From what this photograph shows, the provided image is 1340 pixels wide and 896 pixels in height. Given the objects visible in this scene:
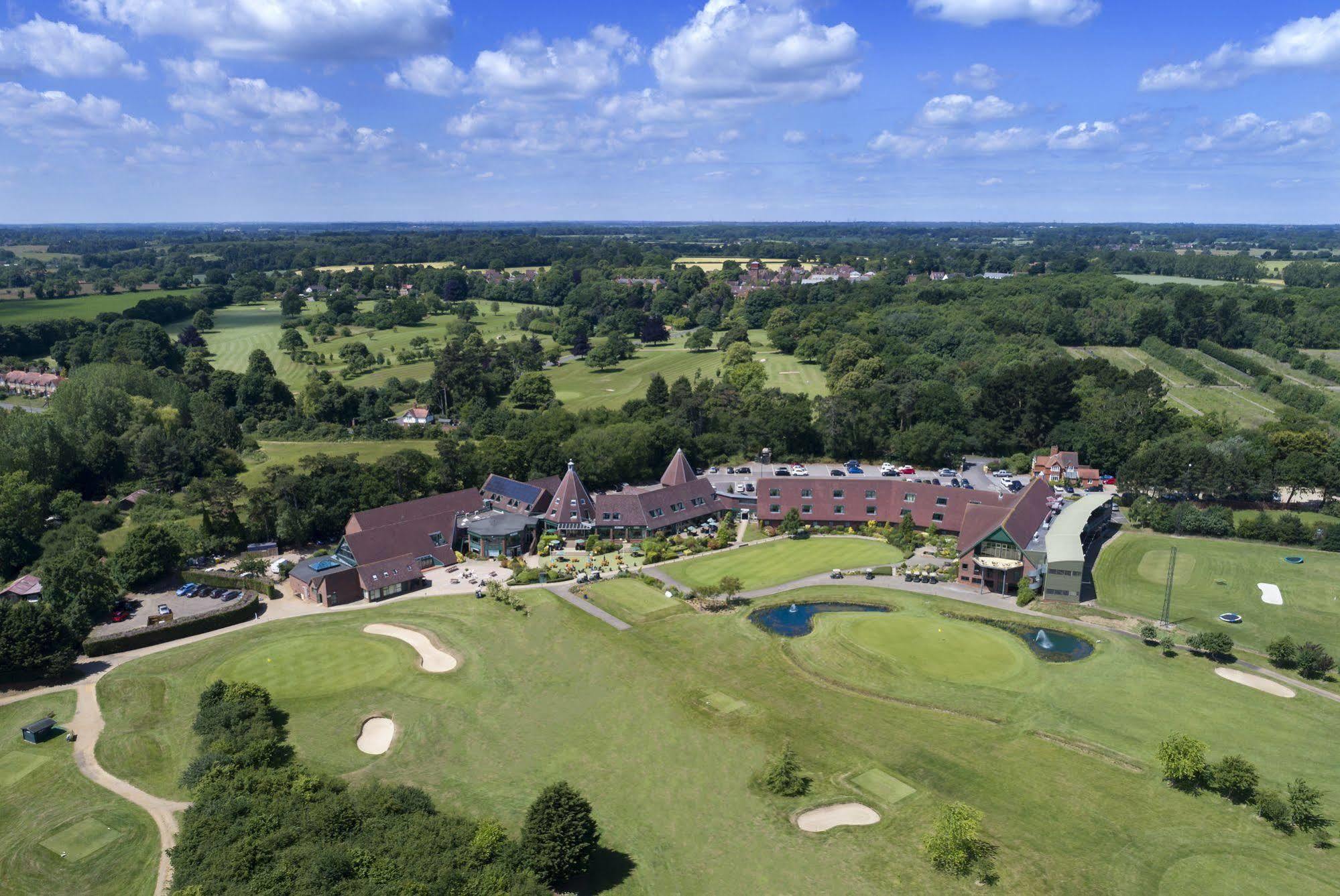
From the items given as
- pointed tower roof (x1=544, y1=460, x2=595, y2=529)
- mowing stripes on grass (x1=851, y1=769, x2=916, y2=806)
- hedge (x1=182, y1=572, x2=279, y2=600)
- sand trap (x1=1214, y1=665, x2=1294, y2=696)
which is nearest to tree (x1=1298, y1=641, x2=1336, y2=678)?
sand trap (x1=1214, y1=665, x2=1294, y2=696)

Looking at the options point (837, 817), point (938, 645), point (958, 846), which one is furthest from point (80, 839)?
point (938, 645)

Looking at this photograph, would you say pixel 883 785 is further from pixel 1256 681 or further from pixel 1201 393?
pixel 1201 393

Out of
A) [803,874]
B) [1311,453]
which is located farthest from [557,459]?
[1311,453]

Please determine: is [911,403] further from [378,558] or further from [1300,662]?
[378,558]

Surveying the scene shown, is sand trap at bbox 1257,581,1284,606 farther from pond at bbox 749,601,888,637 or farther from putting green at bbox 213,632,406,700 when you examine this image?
putting green at bbox 213,632,406,700

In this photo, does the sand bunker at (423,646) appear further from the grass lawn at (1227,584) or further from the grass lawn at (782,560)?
the grass lawn at (1227,584)

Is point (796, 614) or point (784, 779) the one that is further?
point (796, 614)
